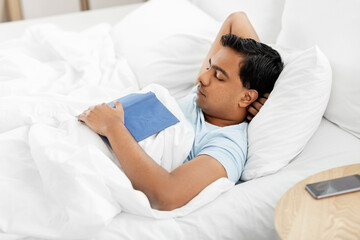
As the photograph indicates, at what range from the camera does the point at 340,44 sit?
1.21 m

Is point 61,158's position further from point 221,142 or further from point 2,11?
point 2,11

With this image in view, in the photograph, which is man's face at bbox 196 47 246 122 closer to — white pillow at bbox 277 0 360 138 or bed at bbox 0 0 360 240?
bed at bbox 0 0 360 240

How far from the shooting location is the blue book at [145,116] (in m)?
1.15

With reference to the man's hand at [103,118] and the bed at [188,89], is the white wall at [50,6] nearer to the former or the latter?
the bed at [188,89]

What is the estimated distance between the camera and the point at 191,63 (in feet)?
5.46

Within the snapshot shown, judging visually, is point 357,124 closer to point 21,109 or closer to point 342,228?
point 342,228

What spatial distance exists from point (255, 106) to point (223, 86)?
13 cm

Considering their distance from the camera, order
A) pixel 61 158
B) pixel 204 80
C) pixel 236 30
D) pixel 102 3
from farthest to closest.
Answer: pixel 102 3, pixel 236 30, pixel 204 80, pixel 61 158

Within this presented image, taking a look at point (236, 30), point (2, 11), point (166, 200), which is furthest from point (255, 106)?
point (2, 11)

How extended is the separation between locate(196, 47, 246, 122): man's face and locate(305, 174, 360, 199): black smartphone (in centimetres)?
42

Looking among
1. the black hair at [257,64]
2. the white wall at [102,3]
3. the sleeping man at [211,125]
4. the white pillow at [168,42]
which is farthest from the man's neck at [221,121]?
the white wall at [102,3]

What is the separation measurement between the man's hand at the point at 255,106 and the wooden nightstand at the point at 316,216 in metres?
0.40

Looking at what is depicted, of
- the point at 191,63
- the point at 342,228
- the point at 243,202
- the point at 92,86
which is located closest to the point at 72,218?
the point at 243,202

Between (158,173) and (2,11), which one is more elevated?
(158,173)
